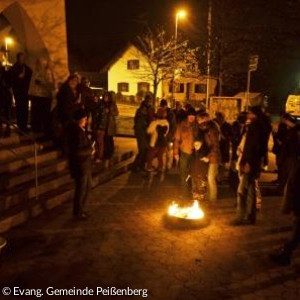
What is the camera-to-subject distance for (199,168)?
8.79 meters

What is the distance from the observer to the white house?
4656cm

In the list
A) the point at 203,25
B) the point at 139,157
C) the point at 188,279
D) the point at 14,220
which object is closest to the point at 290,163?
the point at 139,157

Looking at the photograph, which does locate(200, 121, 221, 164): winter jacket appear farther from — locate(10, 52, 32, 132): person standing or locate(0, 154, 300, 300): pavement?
locate(10, 52, 32, 132): person standing

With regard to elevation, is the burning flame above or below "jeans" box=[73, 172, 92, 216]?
below

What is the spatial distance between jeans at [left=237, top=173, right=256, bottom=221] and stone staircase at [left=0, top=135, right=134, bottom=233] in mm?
3524

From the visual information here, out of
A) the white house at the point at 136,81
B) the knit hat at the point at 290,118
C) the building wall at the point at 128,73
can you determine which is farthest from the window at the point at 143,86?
the knit hat at the point at 290,118

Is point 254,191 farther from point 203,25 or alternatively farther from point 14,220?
point 203,25

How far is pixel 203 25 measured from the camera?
25.5m

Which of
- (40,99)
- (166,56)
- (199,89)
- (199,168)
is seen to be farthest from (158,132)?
(199,89)

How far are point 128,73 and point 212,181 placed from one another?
137 feet

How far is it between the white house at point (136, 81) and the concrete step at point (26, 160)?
117 feet

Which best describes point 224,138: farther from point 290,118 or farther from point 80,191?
point 80,191

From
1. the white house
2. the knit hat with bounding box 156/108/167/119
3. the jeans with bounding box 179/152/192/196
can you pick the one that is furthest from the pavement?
the white house

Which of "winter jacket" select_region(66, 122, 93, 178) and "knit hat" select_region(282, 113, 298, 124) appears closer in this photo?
"winter jacket" select_region(66, 122, 93, 178)
